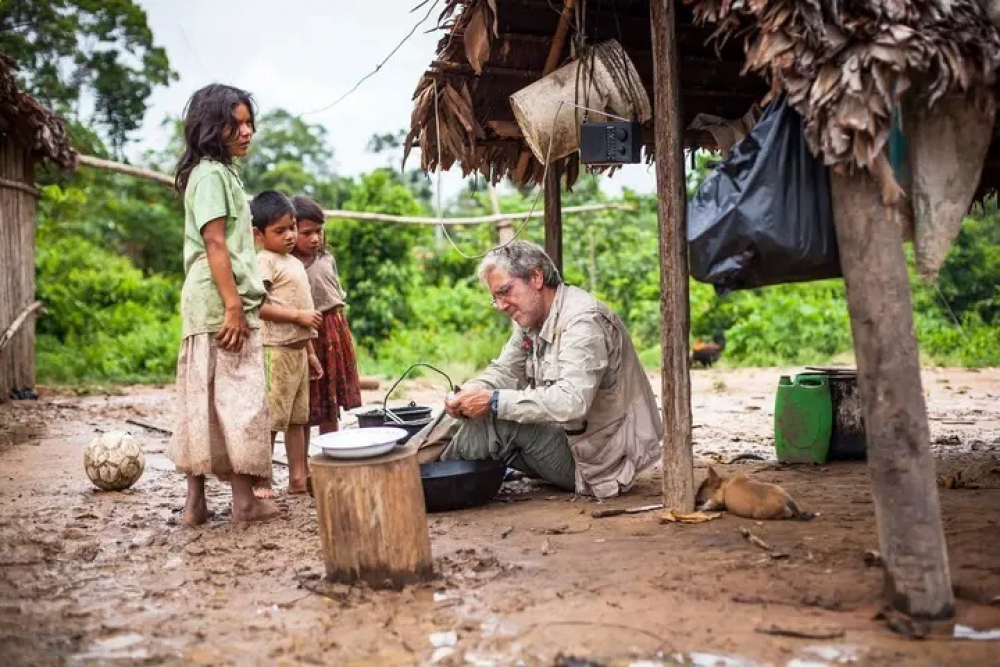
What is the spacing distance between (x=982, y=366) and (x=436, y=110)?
9578mm

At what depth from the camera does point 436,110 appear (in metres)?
5.48

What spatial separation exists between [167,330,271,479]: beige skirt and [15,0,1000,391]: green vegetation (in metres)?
7.19

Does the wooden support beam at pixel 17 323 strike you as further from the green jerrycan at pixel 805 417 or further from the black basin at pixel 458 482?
the green jerrycan at pixel 805 417

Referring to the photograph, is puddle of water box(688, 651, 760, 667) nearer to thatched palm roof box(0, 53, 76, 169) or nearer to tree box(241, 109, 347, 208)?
thatched palm roof box(0, 53, 76, 169)

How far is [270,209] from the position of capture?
5316mm

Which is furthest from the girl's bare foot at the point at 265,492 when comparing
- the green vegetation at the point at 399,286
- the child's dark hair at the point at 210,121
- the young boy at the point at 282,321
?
the green vegetation at the point at 399,286

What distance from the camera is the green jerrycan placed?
586cm

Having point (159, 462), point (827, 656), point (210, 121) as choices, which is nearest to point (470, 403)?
point (210, 121)

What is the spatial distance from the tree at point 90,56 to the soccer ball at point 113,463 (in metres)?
13.8

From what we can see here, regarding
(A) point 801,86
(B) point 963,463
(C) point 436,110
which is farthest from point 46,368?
(A) point 801,86

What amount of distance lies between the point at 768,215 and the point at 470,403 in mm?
1696

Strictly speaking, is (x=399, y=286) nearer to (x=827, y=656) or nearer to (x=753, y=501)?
(x=753, y=501)

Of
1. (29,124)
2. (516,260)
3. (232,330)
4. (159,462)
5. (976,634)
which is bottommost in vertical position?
(976,634)

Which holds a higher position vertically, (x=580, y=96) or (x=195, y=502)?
(x=580, y=96)
